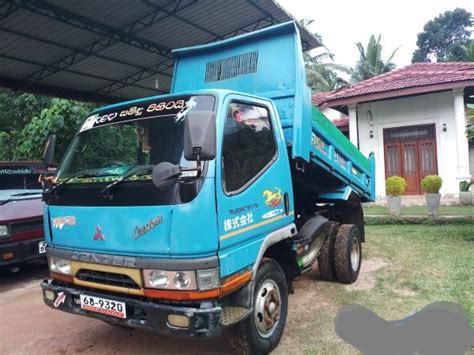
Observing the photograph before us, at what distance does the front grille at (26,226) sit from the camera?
19.6 feet

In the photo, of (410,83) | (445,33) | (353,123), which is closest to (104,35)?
(353,123)

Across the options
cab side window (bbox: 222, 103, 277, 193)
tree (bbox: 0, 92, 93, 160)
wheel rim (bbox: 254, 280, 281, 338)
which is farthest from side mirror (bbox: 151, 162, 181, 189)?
tree (bbox: 0, 92, 93, 160)

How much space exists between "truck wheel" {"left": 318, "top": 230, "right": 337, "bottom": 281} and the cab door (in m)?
1.57

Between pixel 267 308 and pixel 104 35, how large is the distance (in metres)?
7.91

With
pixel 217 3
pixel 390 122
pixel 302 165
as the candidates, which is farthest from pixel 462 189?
pixel 302 165

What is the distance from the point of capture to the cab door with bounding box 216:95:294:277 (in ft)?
10.0

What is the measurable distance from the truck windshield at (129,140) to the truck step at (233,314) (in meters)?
1.12

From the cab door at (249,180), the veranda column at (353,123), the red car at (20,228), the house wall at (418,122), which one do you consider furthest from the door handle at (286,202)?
the veranda column at (353,123)

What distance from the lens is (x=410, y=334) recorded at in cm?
292

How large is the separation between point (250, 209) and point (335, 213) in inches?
126

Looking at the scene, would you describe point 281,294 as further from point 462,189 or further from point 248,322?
point 462,189

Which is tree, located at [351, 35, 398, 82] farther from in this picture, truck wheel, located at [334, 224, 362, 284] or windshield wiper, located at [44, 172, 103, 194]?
windshield wiper, located at [44, 172, 103, 194]

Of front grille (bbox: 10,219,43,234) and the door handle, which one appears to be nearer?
the door handle

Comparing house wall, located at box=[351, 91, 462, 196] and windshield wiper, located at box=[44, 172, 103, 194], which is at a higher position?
house wall, located at box=[351, 91, 462, 196]
